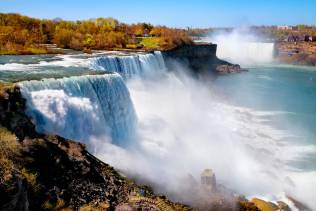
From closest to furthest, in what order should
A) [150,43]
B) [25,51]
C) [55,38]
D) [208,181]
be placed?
[208,181]
[25,51]
[55,38]
[150,43]

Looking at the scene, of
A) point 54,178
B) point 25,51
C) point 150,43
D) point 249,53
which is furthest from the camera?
point 249,53

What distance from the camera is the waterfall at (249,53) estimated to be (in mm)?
89125

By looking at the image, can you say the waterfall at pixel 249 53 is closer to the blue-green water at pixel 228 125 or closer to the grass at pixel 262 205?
the blue-green water at pixel 228 125

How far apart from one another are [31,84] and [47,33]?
37.1 metres

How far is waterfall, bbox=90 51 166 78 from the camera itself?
3106 cm

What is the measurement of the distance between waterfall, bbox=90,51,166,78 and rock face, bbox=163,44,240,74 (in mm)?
7981

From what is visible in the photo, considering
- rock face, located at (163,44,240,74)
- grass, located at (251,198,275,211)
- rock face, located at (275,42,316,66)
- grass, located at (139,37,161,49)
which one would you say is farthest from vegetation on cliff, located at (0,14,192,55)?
rock face, located at (275,42,316,66)

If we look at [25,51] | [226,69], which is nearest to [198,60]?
[226,69]

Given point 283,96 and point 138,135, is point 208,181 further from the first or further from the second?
point 283,96

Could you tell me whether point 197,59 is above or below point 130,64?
below

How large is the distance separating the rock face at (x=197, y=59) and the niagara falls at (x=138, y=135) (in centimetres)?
58

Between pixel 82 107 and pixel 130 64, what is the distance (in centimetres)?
1743

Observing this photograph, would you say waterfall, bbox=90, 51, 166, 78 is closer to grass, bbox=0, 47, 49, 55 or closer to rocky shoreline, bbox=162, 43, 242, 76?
grass, bbox=0, 47, 49, 55

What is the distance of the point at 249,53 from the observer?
92.0 meters
